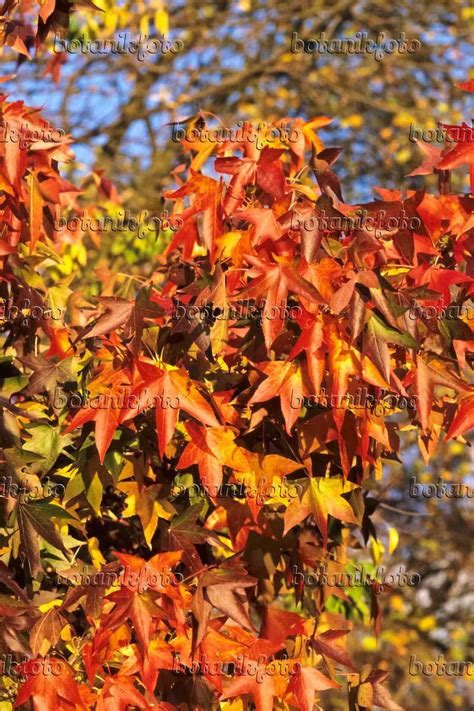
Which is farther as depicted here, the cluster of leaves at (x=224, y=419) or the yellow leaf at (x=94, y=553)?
the yellow leaf at (x=94, y=553)

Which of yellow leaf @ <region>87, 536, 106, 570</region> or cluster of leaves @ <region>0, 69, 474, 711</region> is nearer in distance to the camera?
cluster of leaves @ <region>0, 69, 474, 711</region>

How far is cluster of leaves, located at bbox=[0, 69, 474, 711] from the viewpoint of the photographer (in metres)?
1.60

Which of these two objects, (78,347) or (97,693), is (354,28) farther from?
(97,693)

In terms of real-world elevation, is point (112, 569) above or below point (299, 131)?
below

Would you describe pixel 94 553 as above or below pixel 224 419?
below

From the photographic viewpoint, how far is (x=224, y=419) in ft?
5.60

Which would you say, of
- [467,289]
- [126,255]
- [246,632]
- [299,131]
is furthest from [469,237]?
[126,255]

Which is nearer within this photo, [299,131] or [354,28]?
[299,131]

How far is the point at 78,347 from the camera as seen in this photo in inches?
79.6

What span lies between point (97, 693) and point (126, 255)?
2.51 meters

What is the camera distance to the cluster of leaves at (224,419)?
62.9 inches

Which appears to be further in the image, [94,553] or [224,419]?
[94,553]

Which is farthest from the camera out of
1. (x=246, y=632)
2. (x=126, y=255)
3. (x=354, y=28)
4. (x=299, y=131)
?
(x=354, y=28)

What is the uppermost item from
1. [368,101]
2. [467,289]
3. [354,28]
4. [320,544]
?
[354,28]
